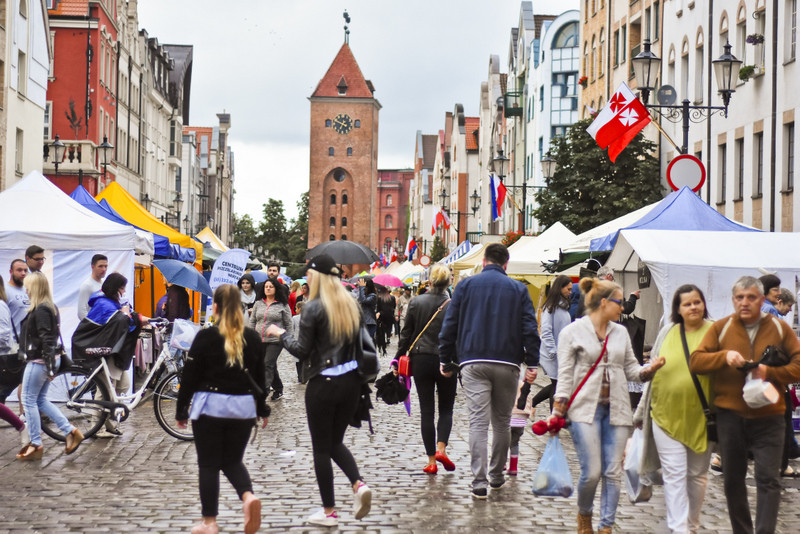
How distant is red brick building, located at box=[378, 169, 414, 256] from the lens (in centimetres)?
18612

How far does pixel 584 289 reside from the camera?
12.2 metres

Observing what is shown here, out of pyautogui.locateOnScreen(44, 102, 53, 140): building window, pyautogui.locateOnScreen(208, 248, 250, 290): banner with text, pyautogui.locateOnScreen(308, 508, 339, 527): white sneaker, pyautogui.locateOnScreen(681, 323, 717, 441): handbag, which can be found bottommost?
pyautogui.locateOnScreen(308, 508, 339, 527): white sneaker

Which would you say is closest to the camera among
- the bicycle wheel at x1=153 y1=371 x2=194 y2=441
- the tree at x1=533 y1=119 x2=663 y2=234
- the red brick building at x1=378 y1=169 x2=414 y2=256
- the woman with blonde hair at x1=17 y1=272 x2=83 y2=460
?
the woman with blonde hair at x1=17 y1=272 x2=83 y2=460

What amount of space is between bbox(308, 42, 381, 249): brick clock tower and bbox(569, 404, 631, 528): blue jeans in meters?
128

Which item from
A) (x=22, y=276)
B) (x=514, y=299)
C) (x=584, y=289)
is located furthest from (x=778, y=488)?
(x=22, y=276)

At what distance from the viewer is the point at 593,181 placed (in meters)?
33.6

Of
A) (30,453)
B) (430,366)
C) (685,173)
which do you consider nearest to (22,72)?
(685,173)

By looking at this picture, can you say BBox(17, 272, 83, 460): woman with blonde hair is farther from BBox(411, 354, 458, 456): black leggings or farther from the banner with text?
the banner with text

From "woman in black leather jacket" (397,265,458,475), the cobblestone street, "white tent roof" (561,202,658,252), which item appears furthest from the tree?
"woman in black leather jacket" (397,265,458,475)

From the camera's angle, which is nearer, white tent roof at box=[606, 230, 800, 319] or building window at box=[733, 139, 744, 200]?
white tent roof at box=[606, 230, 800, 319]

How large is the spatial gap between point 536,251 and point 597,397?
750 inches

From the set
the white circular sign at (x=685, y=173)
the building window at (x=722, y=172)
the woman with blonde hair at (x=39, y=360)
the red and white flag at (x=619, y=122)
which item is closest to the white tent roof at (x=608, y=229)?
the white circular sign at (x=685, y=173)

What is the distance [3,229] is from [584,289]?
7.63 m

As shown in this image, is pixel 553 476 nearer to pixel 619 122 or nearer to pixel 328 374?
pixel 328 374
